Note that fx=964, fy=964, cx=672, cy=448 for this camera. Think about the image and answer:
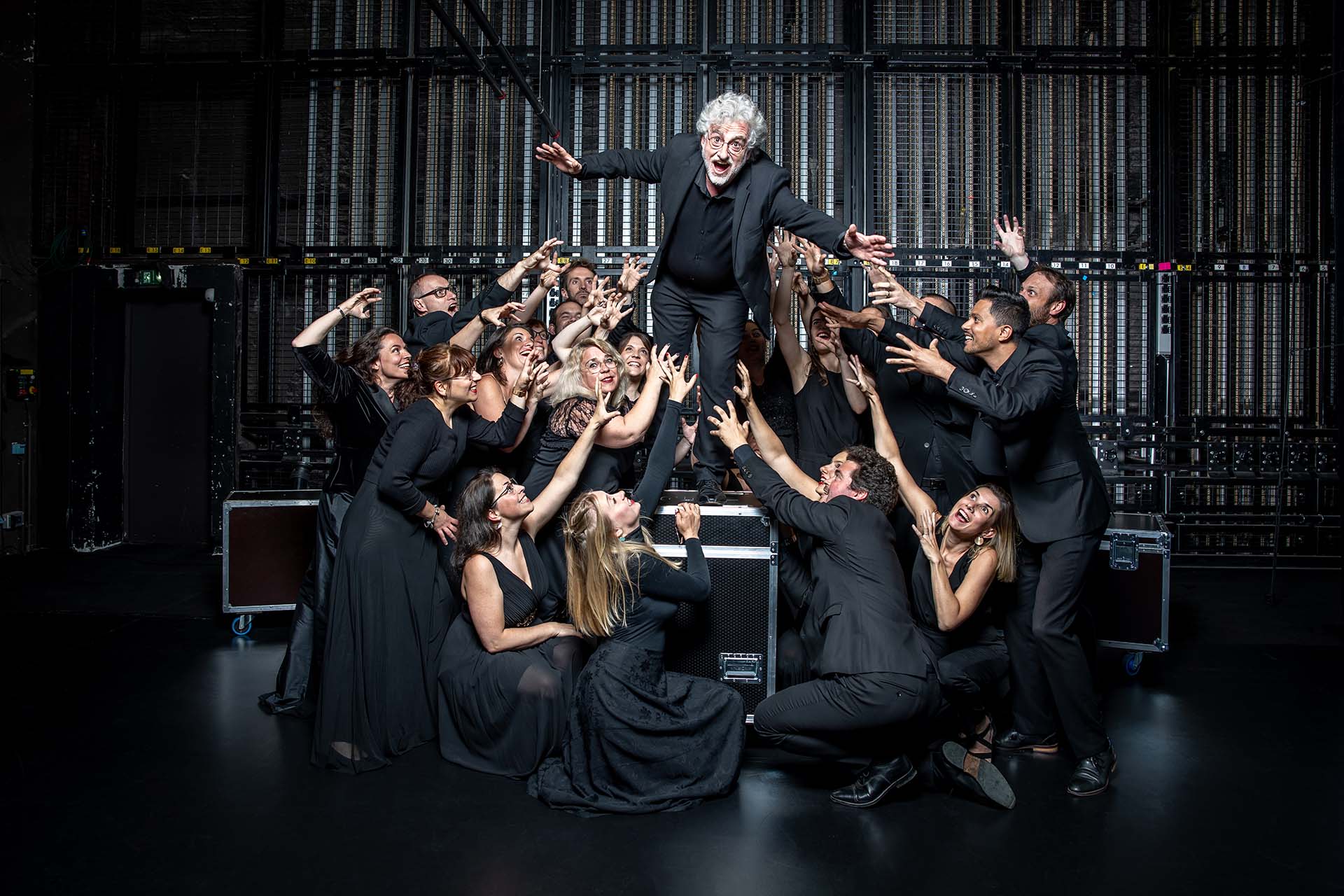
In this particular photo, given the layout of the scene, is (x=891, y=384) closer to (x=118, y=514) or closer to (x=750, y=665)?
(x=750, y=665)

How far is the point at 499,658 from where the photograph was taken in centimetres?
363

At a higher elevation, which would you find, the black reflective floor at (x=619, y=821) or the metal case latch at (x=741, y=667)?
the metal case latch at (x=741, y=667)

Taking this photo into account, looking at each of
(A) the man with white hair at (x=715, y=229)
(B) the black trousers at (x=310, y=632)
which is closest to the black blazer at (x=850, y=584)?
(A) the man with white hair at (x=715, y=229)

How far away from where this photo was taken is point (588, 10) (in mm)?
6996

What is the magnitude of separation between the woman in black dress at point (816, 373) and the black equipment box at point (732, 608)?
2.78 ft

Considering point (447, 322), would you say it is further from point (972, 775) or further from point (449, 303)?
point (972, 775)

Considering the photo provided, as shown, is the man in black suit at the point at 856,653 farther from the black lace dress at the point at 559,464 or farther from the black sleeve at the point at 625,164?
the black sleeve at the point at 625,164

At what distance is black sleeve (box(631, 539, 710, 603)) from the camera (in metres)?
3.51

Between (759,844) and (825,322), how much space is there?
2.54m

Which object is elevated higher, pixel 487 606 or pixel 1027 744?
pixel 487 606

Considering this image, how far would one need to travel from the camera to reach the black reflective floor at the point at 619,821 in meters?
2.86

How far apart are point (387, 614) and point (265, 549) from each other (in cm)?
193

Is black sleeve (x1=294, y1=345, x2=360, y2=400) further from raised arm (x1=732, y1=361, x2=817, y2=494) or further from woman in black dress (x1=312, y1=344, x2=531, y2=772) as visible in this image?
raised arm (x1=732, y1=361, x2=817, y2=494)

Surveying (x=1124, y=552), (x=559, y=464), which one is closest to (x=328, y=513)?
(x=559, y=464)
